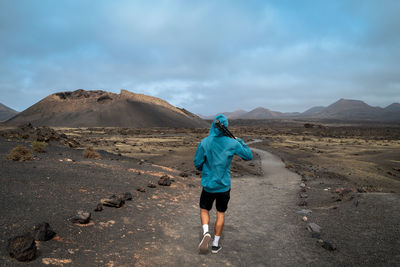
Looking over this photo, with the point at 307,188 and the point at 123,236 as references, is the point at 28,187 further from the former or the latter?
the point at 307,188

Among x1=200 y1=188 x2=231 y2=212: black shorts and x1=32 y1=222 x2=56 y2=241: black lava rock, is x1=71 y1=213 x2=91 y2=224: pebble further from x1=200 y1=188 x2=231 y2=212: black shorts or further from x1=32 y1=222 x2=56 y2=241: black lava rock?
x1=200 y1=188 x2=231 y2=212: black shorts

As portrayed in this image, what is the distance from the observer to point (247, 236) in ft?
18.0

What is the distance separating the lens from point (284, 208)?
7.98 meters

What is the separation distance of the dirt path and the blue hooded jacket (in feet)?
4.24

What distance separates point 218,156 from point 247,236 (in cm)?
240

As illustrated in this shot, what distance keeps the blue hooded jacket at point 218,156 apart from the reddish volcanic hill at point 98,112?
350ft

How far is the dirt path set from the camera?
4.30m

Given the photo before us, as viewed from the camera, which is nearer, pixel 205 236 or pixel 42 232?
pixel 42 232

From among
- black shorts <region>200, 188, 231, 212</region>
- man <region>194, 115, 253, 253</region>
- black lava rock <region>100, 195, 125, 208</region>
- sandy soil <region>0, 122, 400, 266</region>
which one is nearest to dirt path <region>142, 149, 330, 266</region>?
sandy soil <region>0, 122, 400, 266</region>

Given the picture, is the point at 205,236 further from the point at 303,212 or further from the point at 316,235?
the point at 303,212

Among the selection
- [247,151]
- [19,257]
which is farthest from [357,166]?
[19,257]

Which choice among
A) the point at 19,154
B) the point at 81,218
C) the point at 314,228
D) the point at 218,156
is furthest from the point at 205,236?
the point at 19,154

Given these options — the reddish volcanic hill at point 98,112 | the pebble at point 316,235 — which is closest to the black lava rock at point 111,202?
the pebble at point 316,235

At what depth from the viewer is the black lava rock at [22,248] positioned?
3492mm
